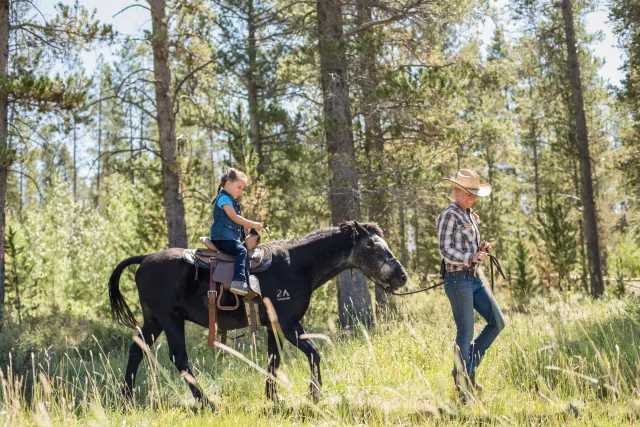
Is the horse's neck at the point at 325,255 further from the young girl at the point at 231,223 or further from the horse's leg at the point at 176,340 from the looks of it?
the horse's leg at the point at 176,340

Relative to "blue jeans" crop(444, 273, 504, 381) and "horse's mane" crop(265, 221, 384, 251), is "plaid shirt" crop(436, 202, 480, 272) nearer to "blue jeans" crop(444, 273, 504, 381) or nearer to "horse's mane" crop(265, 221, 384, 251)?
"blue jeans" crop(444, 273, 504, 381)

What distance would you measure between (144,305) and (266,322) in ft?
5.15

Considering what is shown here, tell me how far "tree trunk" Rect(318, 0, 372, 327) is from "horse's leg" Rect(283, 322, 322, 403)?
5.23 m

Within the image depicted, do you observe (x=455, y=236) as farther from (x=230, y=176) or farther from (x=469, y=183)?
(x=230, y=176)

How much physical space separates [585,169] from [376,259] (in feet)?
44.9

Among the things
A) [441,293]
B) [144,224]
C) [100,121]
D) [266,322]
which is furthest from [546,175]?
[100,121]

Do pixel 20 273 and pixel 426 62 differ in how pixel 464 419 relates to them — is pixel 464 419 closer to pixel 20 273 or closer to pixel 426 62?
pixel 426 62

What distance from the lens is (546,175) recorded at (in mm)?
29469

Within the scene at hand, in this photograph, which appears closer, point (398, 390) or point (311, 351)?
point (398, 390)

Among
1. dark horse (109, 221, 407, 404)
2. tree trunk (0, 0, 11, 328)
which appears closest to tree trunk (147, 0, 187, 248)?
tree trunk (0, 0, 11, 328)

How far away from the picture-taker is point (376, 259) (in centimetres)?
613

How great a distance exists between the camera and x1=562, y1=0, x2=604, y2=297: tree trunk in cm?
1709

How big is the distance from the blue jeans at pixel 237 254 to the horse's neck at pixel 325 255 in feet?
2.18

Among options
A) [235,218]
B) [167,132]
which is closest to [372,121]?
[167,132]
